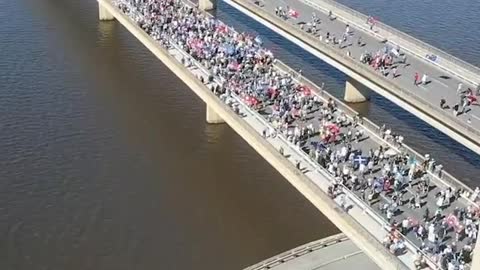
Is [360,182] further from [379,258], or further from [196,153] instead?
[196,153]

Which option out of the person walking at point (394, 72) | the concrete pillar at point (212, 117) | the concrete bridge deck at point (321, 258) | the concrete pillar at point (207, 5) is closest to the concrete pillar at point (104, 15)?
the concrete pillar at point (207, 5)

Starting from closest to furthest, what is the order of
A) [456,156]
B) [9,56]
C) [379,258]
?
[379,258] < [456,156] < [9,56]

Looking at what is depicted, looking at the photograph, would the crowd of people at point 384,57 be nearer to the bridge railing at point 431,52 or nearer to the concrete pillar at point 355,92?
the bridge railing at point 431,52

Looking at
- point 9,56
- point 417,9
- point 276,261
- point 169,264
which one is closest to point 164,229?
point 169,264

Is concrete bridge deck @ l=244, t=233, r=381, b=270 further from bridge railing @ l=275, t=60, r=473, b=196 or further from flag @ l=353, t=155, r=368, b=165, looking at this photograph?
bridge railing @ l=275, t=60, r=473, b=196

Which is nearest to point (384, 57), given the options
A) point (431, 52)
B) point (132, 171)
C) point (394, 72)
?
point (394, 72)

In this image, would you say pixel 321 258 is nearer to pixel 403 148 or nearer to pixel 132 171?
pixel 403 148
